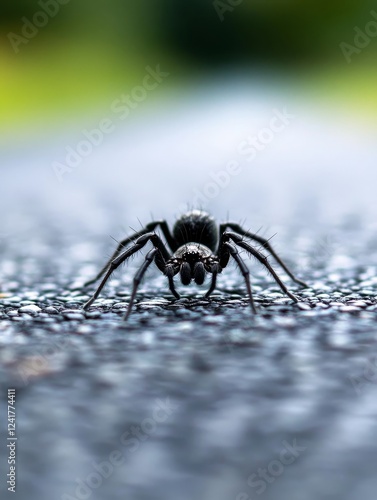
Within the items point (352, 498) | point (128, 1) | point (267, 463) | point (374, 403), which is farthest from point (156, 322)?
point (128, 1)

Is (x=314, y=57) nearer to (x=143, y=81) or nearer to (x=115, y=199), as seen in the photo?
(x=143, y=81)
